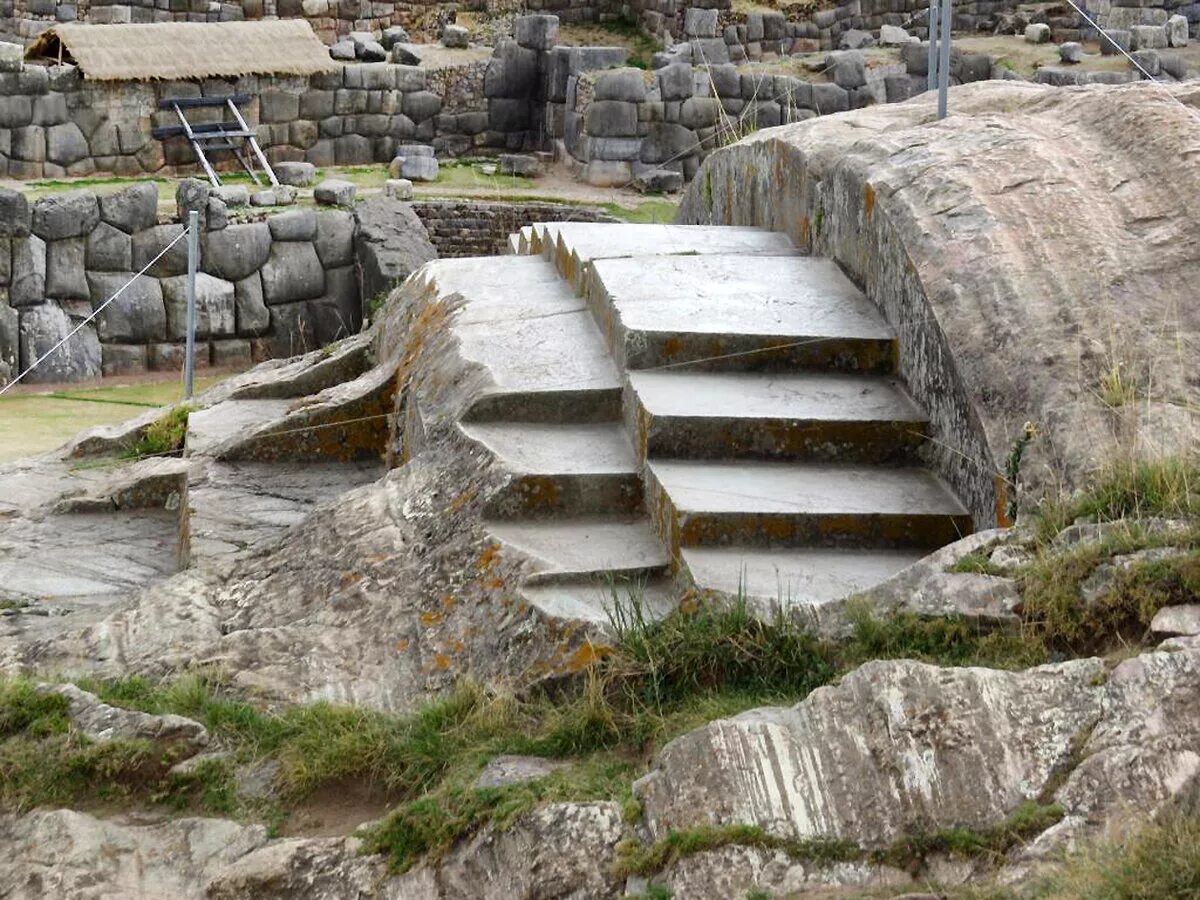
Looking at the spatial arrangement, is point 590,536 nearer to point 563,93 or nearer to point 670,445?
point 670,445

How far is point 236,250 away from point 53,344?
1.86 metres

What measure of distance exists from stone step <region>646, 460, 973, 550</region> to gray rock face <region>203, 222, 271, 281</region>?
11.1 metres

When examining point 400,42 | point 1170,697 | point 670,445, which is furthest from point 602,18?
point 1170,697

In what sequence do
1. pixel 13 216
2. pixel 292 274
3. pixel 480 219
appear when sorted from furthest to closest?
pixel 480 219 < pixel 292 274 < pixel 13 216

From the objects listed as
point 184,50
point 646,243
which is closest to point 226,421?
point 646,243

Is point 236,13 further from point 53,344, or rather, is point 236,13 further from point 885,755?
point 885,755

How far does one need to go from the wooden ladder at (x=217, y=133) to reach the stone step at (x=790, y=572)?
1517 centimetres

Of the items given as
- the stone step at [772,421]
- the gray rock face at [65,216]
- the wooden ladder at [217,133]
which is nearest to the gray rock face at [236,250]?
the gray rock face at [65,216]

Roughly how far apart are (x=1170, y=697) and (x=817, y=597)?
43.2 inches

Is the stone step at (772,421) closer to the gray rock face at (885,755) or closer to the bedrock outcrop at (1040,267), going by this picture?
the bedrock outcrop at (1040,267)

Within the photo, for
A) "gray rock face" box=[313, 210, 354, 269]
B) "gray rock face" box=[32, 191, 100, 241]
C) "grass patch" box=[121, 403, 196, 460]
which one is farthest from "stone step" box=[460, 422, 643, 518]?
"gray rock face" box=[313, 210, 354, 269]

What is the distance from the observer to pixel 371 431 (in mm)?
6953

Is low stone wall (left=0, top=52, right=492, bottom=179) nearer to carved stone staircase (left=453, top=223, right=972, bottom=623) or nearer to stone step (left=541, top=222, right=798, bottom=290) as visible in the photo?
stone step (left=541, top=222, right=798, bottom=290)

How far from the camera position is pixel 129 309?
48.6 ft
